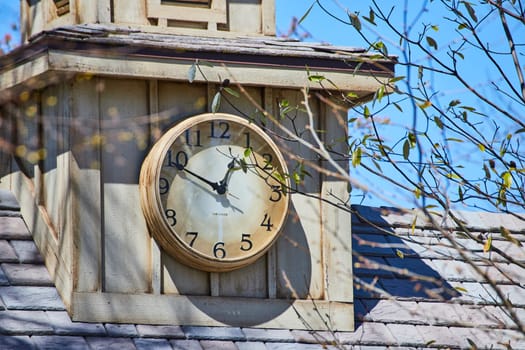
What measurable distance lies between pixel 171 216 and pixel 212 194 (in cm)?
30

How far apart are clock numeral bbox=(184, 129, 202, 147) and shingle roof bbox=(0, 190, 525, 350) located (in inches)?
40.0

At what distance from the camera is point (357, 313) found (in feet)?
25.0

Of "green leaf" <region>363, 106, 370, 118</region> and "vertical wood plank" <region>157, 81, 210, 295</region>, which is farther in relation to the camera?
"vertical wood plank" <region>157, 81, 210, 295</region>

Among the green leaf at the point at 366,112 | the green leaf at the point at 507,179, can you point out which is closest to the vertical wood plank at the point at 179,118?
the green leaf at the point at 366,112

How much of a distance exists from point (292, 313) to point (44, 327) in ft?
4.92

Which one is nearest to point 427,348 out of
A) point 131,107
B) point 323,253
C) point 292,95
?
point 323,253

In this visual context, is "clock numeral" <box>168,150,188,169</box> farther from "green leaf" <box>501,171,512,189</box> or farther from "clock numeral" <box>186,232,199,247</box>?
"green leaf" <box>501,171,512,189</box>

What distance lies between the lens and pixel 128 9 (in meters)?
7.53

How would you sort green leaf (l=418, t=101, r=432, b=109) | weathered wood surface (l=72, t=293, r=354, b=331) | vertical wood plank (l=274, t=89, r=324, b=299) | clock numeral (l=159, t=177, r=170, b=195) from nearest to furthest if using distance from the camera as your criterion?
1. green leaf (l=418, t=101, r=432, b=109)
2. weathered wood surface (l=72, t=293, r=354, b=331)
3. clock numeral (l=159, t=177, r=170, b=195)
4. vertical wood plank (l=274, t=89, r=324, b=299)

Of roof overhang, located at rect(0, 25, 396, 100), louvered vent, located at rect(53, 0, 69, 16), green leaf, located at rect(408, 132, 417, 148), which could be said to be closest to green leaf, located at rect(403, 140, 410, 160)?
green leaf, located at rect(408, 132, 417, 148)

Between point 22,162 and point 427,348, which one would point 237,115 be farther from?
point 427,348

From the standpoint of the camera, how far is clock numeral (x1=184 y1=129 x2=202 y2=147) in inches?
282

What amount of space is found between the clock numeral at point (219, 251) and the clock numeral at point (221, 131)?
61 centimetres

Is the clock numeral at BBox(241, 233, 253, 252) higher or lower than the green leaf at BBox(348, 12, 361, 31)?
lower
